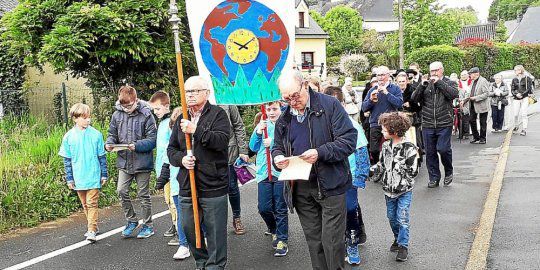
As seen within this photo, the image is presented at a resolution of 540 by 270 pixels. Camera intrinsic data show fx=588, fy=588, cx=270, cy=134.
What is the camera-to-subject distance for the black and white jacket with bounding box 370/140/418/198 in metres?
5.97

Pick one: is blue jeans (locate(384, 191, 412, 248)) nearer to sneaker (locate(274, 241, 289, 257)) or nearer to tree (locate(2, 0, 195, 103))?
sneaker (locate(274, 241, 289, 257))

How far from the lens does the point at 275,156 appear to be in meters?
4.73

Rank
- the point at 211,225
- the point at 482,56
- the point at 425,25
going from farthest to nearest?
1. the point at 425,25
2. the point at 482,56
3. the point at 211,225

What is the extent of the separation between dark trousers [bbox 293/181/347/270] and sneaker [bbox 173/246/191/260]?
6.37 ft

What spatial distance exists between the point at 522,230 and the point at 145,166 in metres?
4.45

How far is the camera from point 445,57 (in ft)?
107

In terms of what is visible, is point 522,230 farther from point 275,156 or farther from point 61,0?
point 61,0

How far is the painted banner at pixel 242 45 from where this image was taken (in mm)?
6145

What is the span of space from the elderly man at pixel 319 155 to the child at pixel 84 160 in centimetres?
306

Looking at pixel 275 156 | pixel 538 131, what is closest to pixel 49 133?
pixel 275 156

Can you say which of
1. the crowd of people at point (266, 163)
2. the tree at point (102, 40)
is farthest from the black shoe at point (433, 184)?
the tree at point (102, 40)

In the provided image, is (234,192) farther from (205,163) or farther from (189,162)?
(189,162)

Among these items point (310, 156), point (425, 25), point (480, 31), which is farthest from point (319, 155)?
point (480, 31)

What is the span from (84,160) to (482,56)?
32.9 metres
